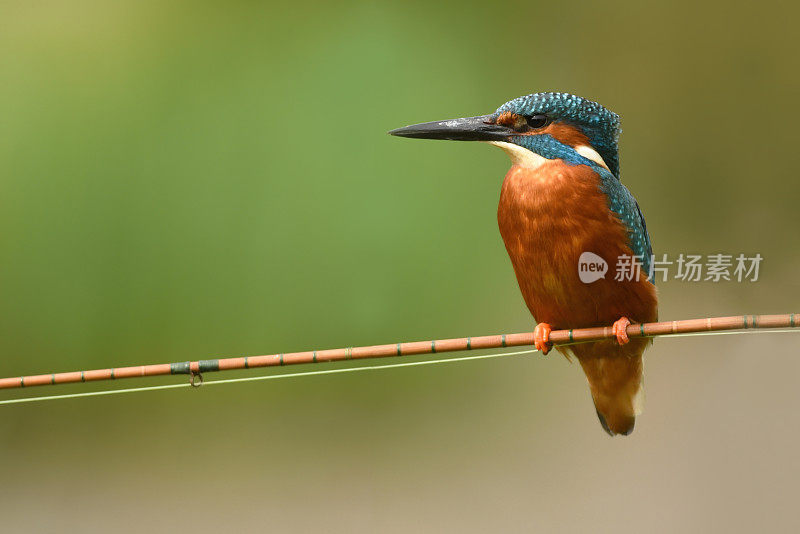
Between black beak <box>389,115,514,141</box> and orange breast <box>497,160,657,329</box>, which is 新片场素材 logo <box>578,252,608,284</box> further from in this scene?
black beak <box>389,115,514,141</box>

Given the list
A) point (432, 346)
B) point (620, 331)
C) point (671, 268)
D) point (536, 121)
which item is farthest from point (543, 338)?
point (671, 268)

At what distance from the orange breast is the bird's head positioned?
3 centimetres

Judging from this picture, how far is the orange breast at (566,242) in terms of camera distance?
1146mm

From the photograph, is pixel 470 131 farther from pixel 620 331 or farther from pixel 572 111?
pixel 620 331

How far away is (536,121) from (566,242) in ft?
0.63

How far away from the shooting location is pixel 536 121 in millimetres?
1162

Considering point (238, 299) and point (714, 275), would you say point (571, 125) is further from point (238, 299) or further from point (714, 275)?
point (238, 299)

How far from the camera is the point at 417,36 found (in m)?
1.93

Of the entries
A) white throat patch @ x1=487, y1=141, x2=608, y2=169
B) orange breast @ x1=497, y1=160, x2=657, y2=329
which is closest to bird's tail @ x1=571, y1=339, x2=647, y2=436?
orange breast @ x1=497, y1=160, x2=657, y2=329

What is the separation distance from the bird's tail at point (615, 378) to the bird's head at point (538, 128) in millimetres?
331

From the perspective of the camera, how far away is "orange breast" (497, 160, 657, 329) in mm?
1146

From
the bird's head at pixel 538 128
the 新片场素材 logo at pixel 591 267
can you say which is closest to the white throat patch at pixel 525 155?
the bird's head at pixel 538 128

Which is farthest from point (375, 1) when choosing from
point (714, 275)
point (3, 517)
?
point (3, 517)

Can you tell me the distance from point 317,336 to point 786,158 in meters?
1.22
